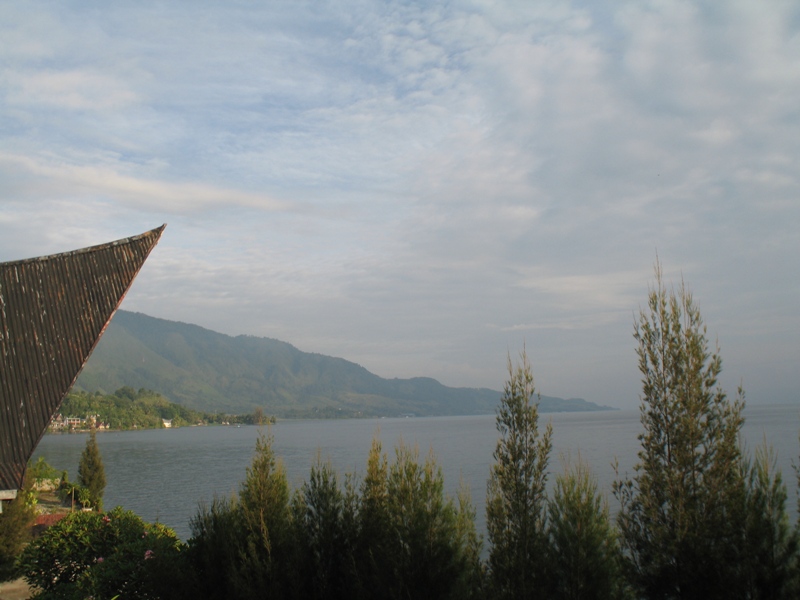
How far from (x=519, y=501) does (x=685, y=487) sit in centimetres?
238

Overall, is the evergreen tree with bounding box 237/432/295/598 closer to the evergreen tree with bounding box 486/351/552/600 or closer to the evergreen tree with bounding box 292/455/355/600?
the evergreen tree with bounding box 292/455/355/600

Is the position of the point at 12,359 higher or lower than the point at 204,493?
higher

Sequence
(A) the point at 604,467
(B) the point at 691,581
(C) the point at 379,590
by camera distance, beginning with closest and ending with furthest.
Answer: (B) the point at 691,581 < (C) the point at 379,590 < (A) the point at 604,467

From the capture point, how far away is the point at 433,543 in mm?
10781

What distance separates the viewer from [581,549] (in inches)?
383

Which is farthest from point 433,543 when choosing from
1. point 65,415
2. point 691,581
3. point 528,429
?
point 65,415

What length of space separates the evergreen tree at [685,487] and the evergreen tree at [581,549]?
0.72 metres

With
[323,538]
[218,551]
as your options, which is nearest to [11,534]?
[218,551]

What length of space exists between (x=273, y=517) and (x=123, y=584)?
131 inches

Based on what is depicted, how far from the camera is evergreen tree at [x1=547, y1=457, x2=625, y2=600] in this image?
9617 millimetres

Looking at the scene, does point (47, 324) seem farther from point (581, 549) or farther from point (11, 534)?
point (11, 534)

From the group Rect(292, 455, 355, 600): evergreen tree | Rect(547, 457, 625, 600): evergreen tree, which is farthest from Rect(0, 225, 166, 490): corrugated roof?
Rect(547, 457, 625, 600): evergreen tree

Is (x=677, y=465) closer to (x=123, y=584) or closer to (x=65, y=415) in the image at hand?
(x=123, y=584)

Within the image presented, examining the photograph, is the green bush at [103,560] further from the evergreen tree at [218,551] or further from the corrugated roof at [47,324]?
the corrugated roof at [47,324]
